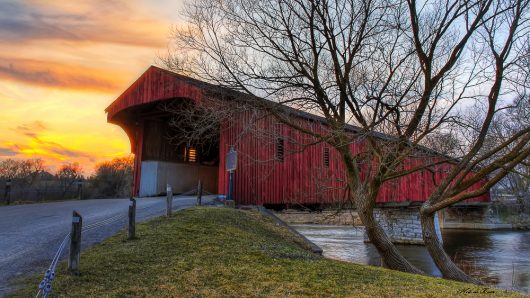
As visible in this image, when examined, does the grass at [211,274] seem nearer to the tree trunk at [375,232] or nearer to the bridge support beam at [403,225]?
the tree trunk at [375,232]

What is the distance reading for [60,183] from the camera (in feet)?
87.1

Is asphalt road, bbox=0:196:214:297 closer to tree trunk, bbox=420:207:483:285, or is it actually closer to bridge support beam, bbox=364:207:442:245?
tree trunk, bbox=420:207:483:285

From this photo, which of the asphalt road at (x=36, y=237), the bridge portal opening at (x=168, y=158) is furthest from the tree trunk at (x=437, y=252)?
the bridge portal opening at (x=168, y=158)

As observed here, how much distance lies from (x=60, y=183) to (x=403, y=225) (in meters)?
21.5

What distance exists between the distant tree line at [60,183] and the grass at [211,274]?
1108cm

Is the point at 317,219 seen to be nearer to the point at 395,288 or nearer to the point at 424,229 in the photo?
the point at 424,229

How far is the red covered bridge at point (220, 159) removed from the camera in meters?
13.3

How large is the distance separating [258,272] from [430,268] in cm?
1145

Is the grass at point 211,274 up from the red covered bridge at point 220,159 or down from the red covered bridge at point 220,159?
down

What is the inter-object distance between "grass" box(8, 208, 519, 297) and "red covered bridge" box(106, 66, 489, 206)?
547 cm

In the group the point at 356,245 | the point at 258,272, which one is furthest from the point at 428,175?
the point at 258,272

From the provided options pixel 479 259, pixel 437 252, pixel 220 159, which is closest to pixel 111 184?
pixel 220 159

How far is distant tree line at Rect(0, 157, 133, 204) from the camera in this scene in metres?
17.8

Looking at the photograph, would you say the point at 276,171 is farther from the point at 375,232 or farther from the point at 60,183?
the point at 60,183
